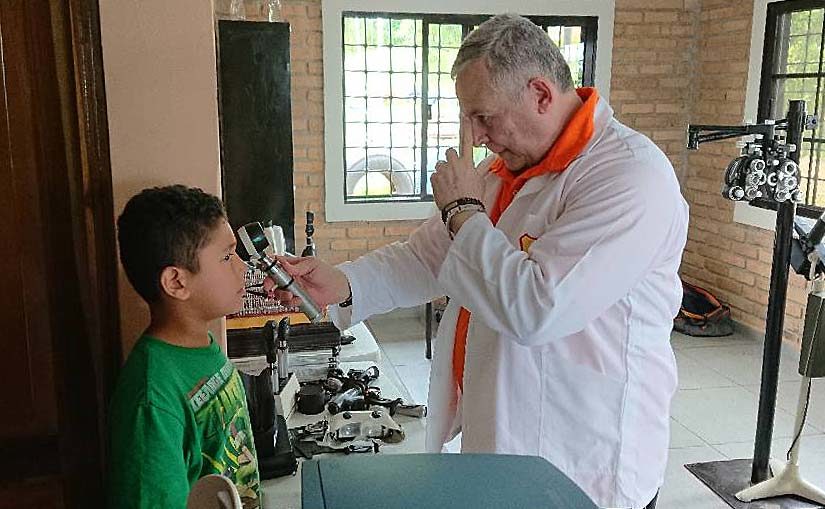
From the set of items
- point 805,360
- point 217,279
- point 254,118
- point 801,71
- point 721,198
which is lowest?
point 805,360

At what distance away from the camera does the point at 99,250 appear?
1.11 metres

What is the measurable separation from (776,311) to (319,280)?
2.25 metres

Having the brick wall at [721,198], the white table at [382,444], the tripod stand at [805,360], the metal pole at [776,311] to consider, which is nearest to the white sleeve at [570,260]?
the white table at [382,444]

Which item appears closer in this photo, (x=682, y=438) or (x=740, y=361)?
(x=682, y=438)

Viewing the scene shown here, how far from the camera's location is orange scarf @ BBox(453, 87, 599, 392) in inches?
52.9

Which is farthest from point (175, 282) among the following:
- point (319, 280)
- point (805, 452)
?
point (805, 452)

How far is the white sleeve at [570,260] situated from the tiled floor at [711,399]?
6.80 ft

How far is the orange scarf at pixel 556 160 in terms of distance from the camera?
1344mm

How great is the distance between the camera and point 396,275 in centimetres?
166

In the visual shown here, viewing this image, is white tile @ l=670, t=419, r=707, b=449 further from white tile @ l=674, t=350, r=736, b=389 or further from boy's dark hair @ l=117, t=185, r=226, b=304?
boy's dark hair @ l=117, t=185, r=226, b=304

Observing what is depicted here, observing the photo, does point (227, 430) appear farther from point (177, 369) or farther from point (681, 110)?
point (681, 110)

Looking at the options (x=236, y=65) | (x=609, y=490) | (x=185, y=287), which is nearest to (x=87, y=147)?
(x=185, y=287)

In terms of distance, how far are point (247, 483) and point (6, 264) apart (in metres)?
0.53

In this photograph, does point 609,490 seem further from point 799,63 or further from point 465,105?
point 799,63
